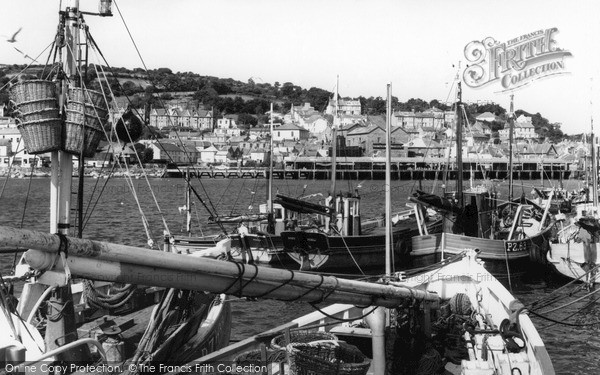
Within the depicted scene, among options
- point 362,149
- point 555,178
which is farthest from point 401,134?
point 555,178

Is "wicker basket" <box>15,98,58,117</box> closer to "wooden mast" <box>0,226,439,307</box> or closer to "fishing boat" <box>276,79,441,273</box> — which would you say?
"wooden mast" <box>0,226,439,307</box>

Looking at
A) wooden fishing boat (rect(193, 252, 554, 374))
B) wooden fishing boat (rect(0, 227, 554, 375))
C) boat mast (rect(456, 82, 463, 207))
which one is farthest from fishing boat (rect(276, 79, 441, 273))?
wooden fishing boat (rect(193, 252, 554, 374))

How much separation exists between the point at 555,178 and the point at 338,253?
112m

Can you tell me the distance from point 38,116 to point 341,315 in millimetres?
6412

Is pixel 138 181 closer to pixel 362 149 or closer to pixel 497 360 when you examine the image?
pixel 362 149

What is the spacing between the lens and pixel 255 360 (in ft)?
27.4

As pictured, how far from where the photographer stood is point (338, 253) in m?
25.1

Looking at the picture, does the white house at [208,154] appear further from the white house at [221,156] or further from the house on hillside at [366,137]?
the house on hillside at [366,137]

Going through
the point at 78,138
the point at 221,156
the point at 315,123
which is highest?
the point at 315,123

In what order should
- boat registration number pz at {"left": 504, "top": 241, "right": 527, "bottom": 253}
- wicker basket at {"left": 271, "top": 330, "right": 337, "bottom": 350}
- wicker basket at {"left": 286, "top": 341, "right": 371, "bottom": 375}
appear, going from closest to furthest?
wicker basket at {"left": 286, "top": 341, "right": 371, "bottom": 375}
wicker basket at {"left": 271, "top": 330, "right": 337, "bottom": 350}
boat registration number pz at {"left": 504, "top": 241, "right": 527, "bottom": 253}

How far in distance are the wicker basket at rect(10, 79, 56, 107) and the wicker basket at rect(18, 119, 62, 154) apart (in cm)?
34

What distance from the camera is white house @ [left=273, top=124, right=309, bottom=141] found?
543 feet

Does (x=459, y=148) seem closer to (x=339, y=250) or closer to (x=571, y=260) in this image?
(x=571, y=260)

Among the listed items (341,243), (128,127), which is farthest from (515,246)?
(128,127)
